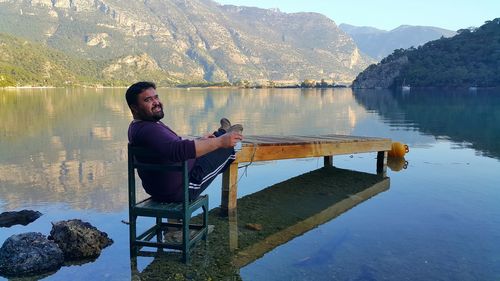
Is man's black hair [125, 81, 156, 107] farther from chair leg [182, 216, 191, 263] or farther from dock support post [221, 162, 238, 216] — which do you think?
dock support post [221, 162, 238, 216]

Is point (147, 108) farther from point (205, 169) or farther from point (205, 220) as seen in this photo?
point (205, 220)

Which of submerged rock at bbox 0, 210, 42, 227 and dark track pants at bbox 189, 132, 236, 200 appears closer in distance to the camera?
dark track pants at bbox 189, 132, 236, 200

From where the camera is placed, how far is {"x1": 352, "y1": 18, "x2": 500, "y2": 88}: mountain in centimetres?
15162

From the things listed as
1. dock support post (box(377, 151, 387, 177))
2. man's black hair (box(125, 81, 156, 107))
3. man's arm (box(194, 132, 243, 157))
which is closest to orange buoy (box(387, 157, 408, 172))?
dock support post (box(377, 151, 387, 177))

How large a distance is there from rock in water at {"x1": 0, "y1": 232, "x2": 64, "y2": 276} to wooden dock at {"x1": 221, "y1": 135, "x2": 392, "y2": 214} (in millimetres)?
3353

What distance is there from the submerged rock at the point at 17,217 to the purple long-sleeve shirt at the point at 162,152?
3.78 m

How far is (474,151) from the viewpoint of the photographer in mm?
18125

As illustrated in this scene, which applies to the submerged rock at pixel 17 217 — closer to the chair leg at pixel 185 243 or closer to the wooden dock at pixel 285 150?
the wooden dock at pixel 285 150

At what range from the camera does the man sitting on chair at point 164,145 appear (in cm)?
544

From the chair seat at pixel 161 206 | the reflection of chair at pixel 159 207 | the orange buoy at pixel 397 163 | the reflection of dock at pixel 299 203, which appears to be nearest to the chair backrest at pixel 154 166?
the reflection of chair at pixel 159 207

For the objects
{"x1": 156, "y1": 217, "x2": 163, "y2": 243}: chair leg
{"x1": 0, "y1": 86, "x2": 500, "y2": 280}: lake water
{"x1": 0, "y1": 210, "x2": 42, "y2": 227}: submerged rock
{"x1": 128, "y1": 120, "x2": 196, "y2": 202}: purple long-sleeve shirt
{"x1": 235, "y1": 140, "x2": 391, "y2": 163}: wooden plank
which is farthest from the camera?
{"x1": 235, "y1": 140, "x2": 391, "y2": 163}: wooden plank

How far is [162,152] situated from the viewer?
544 cm

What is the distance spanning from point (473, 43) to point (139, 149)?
19150 centimetres

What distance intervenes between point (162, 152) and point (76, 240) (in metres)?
2.56
